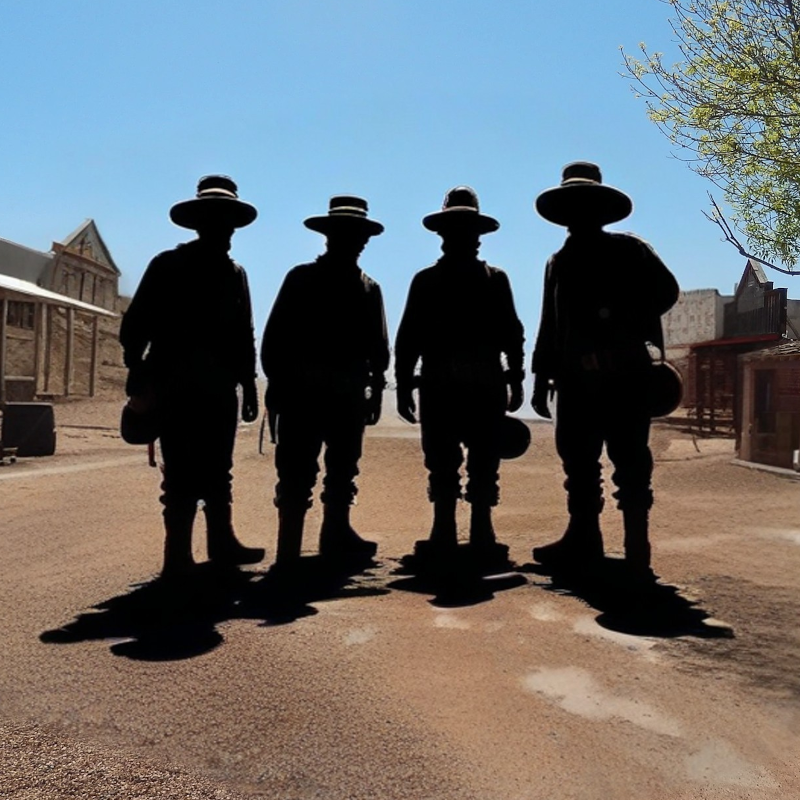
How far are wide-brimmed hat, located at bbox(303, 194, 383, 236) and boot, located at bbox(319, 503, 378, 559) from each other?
1597mm

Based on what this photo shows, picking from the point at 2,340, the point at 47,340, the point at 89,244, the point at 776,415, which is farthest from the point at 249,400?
the point at 89,244

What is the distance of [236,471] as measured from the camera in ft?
30.8

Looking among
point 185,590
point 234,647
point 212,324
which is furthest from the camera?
point 212,324

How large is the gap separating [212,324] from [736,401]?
11.9 metres

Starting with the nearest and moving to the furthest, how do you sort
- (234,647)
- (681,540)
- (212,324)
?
1. (234,647)
2. (212,324)
3. (681,540)

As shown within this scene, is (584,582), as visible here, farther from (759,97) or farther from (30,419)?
(30,419)

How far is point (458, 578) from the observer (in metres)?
3.88

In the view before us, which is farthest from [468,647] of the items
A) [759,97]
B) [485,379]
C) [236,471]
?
[759,97]

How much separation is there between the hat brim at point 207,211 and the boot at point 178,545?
4.91ft

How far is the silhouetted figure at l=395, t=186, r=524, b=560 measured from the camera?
420 centimetres

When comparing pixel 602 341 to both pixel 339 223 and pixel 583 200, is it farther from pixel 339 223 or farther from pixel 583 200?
pixel 339 223

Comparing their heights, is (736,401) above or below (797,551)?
above

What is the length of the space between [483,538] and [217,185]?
245cm

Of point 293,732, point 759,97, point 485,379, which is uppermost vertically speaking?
point 759,97
